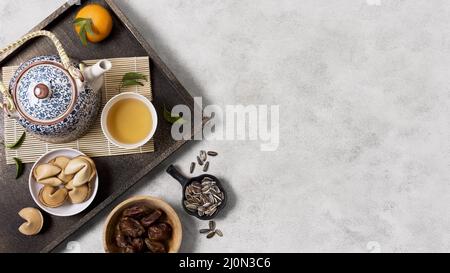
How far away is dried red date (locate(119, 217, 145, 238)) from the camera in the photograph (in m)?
1.30

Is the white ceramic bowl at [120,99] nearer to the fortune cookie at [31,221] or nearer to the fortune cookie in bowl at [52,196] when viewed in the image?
the fortune cookie in bowl at [52,196]

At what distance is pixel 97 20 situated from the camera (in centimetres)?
129

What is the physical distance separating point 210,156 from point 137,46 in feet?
1.25

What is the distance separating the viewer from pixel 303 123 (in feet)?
4.84

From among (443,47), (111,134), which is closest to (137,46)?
(111,134)

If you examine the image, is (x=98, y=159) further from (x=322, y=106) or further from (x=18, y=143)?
(x=322, y=106)

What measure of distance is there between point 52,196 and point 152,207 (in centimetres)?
26

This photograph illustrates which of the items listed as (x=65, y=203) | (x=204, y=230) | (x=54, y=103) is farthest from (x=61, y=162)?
(x=204, y=230)

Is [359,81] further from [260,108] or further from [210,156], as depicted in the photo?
[210,156]

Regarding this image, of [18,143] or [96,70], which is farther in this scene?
[18,143]

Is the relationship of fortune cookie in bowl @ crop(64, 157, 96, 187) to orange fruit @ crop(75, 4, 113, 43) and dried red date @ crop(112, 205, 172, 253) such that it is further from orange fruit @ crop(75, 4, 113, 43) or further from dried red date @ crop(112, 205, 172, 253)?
orange fruit @ crop(75, 4, 113, 43)

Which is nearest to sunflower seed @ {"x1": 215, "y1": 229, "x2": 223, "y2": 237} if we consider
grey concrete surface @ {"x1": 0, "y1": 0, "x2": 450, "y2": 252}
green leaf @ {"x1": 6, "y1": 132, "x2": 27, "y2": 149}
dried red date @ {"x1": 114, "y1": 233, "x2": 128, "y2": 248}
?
grey concrete surface @ {"x1": 0, "y1": 0, "x2": 450, "y2": 252}

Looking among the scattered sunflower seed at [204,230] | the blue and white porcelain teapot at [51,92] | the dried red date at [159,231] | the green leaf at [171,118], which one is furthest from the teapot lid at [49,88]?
the scattered sunflower seed at [204,230]

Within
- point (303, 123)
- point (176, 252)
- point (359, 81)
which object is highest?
point (359, 81)
